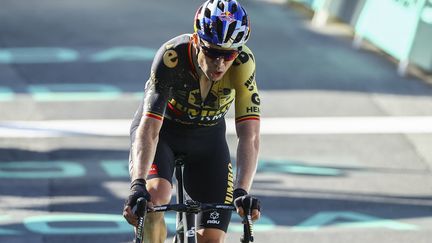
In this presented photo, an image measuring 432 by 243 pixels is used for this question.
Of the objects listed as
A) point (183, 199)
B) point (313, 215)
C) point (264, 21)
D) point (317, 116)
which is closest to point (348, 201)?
point (313, 215)

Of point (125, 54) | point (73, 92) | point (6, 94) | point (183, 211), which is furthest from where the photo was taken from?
point (125, 54)

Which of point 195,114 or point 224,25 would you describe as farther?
point 195,114

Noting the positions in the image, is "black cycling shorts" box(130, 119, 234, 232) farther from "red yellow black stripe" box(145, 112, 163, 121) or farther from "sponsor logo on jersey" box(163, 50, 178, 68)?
"sponsor logo on jersey" box(163, 50, 178, 68)

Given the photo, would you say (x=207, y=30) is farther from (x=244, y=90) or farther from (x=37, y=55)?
(x=37, y=55)

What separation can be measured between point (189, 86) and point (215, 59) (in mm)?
590

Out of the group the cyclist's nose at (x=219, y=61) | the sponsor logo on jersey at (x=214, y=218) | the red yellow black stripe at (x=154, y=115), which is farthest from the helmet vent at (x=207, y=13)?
the sponsor logo on jersey at (x=214, y=218)

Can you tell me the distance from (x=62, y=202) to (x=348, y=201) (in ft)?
9.24

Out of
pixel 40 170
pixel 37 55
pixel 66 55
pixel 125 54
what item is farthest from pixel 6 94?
pixel 40 170

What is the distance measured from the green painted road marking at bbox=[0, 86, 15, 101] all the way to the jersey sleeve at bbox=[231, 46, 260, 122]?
6548 millimetres

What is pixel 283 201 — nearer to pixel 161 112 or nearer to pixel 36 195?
pixel 36 195

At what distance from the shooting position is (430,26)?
1316 cm

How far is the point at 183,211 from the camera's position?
572cm

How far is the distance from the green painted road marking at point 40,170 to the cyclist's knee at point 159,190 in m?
3.88

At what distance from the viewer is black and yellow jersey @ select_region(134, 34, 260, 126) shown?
247 inches
